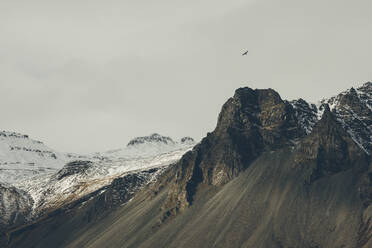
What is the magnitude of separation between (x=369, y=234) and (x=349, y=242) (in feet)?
25.1

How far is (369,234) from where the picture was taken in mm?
197125

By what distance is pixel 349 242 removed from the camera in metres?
200
